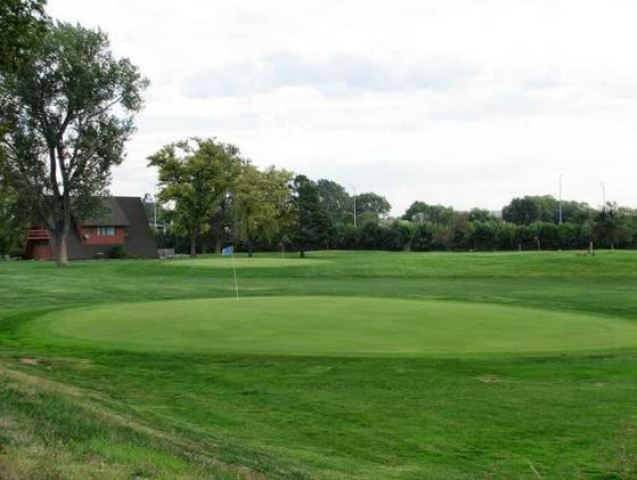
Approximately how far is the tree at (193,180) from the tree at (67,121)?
2394cm

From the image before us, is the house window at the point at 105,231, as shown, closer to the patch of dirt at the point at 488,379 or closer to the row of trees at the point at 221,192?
the row of trees at the point at 221,192

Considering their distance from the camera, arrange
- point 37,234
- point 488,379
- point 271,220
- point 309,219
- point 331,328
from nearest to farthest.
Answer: point 488,379
point 331,328
point 309,219
point 271,220
point 37,234

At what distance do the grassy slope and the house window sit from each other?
6631 cm

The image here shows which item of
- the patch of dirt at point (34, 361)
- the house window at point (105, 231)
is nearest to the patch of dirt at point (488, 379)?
the patch of dirt at point (34, 361)

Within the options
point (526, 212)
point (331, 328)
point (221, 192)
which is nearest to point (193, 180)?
point (221, 192)

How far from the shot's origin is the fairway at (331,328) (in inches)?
524

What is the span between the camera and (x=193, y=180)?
80.1 meters

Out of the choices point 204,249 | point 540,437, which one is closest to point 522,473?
point 540,437

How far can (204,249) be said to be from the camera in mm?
94938

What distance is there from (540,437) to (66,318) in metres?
13.3

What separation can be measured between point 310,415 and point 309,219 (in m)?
58.3

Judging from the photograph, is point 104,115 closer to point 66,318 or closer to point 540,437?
point 66,318

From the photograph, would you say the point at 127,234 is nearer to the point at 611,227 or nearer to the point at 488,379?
→ the point at 611,227

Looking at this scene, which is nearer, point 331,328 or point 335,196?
point 331,328
